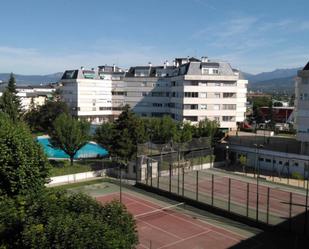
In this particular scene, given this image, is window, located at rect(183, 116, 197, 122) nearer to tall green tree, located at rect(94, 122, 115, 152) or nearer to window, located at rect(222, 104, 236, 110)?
window, located at rect(222, 104, 236, 110)

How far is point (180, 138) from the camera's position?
46031mm

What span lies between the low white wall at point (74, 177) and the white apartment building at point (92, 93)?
147ft

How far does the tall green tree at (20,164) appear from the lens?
2238 cm

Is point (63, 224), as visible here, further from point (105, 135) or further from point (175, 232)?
point (105, 135)

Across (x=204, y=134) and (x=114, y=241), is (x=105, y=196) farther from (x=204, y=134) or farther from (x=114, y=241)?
(x=114, y=241)

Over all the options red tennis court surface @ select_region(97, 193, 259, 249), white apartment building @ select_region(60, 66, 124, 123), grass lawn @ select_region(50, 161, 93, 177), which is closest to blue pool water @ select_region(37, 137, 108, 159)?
grass lawn @ select_region(50, 161, 93, 177)

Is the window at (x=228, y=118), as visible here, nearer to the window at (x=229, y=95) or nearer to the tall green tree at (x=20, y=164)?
the window at (x=229, y=95)

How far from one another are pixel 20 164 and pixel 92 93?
2584 inches

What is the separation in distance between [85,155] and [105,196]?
2188 centimetres

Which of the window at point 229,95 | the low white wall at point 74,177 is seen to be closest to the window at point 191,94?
the window at point 229,95

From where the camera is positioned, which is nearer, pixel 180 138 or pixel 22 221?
pixel 22 221

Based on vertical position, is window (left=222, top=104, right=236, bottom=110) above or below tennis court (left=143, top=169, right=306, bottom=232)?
above

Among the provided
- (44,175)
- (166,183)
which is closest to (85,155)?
(166,183)

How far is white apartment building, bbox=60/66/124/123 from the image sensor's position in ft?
282
